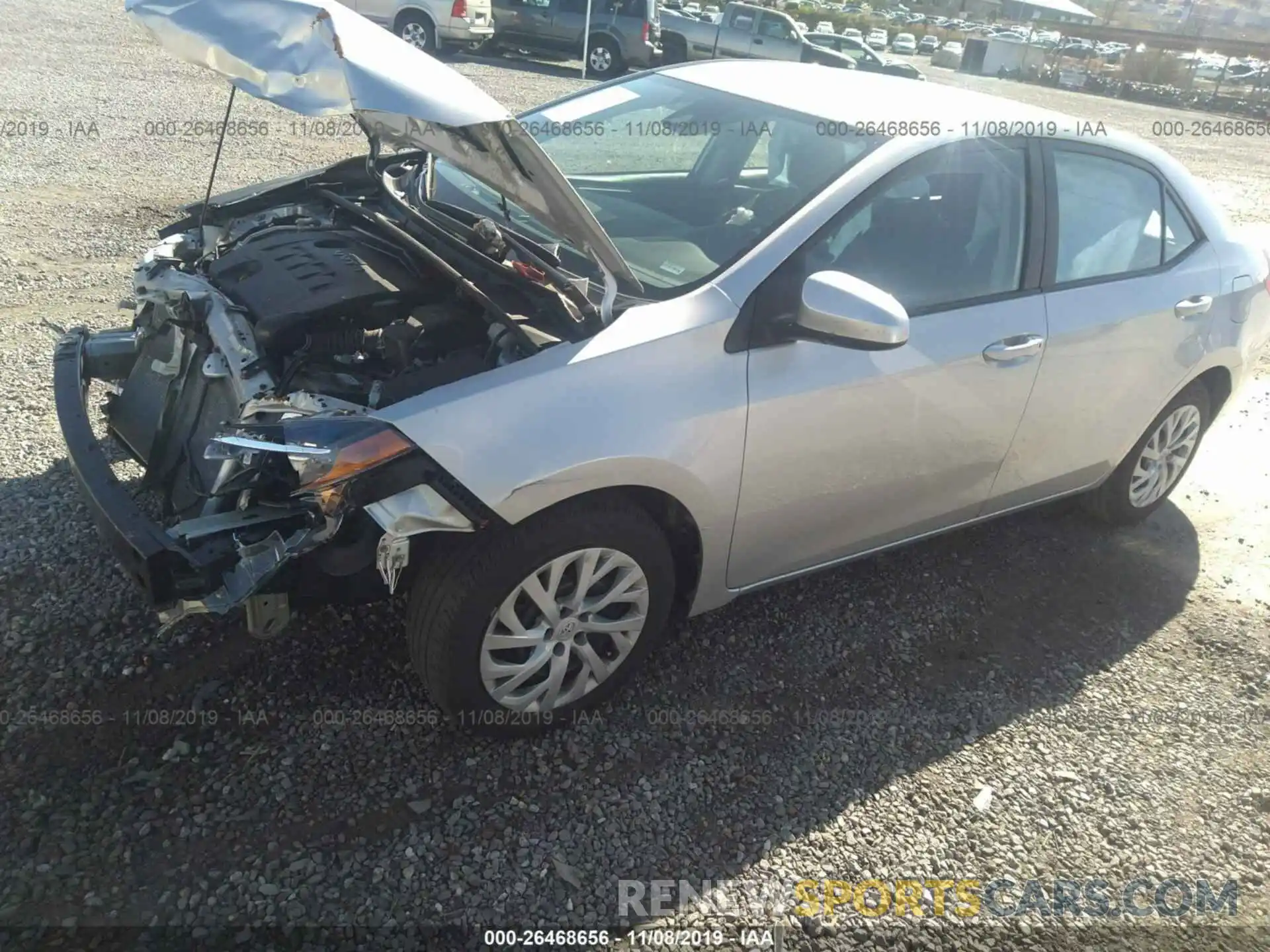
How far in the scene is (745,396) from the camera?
271cm

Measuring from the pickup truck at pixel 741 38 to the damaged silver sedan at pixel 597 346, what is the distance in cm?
1694

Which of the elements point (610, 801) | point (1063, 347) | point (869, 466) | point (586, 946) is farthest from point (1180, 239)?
point (586, 946)

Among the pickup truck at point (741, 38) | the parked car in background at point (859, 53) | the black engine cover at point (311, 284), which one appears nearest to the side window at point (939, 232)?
the black engine cover at point (311, 284)

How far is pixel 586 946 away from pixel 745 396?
57.6 inches

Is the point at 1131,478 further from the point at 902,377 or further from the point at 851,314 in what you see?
the point at 851,314

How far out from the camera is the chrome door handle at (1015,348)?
3.17 metres

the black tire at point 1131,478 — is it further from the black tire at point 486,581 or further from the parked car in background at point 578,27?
the parked car in background at point 578,27

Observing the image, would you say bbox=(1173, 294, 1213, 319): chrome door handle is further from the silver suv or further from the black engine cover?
the silver suv

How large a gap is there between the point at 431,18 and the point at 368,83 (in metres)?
15.9

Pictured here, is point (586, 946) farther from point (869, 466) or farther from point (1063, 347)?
point (1063, 347)

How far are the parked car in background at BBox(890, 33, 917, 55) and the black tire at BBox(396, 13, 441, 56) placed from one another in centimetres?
2433

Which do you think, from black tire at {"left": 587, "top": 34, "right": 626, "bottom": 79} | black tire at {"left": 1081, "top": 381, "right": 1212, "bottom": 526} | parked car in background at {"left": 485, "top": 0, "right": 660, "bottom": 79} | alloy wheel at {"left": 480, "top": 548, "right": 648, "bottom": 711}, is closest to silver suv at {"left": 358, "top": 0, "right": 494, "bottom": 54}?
parked car in background at {"left": 485, "top": 0, "right": 660, "bottom": 79}

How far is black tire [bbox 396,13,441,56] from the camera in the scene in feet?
53.8

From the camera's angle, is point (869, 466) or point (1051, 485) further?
point (1051, 485)
